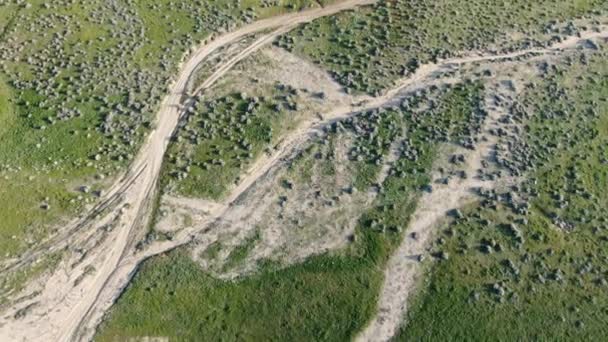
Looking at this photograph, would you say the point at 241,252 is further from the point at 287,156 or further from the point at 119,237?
the point at 287,156

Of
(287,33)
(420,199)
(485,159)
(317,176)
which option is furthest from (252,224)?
(287,33)

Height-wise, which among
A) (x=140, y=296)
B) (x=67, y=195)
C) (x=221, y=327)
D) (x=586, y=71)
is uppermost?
(x=67, y=195)

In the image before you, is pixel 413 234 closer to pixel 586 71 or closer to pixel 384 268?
pixel 384 268

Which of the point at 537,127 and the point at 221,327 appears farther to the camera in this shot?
the point at 537,127

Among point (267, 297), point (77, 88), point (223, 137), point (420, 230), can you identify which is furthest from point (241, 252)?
point (77, 88)

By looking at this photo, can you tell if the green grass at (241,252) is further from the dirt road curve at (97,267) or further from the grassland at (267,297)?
the dirt road curve at (97,267)

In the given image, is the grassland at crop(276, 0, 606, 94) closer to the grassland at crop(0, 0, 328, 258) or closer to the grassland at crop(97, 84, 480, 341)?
the grassland at crop(0, 0, 328, 258)

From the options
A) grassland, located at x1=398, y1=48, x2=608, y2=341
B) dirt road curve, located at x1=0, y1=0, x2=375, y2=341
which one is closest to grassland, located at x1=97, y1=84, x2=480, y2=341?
dirt road curve, located at x1=0, y1=0, x2=375, y2=341
